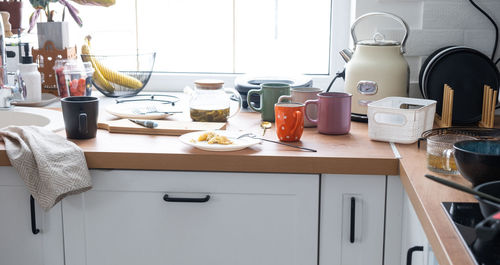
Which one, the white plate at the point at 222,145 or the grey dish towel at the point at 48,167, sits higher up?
the white plate at the point at 222,145

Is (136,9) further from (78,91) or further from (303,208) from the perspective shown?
(303,208)

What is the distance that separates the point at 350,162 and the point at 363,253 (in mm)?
236

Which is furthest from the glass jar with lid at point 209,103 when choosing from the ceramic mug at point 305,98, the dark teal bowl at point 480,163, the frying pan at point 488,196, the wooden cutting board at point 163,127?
the frying pan at point 488,196

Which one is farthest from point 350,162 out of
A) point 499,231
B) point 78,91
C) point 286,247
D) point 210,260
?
point 78,91

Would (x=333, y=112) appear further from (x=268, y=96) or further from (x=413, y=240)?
(x=413, y=240)

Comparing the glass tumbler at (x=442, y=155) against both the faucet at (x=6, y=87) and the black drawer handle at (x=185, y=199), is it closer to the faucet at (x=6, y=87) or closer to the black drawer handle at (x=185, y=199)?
the black drawer handle at (x=185, y=199)

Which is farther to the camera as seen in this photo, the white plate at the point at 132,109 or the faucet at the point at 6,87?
the faucet at the point at 6,87

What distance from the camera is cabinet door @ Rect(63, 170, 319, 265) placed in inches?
61.3

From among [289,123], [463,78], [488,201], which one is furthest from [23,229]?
[463,78]

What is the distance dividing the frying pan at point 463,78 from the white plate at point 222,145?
0.61 metres

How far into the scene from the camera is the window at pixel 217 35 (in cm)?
244

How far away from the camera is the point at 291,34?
252 centimetres

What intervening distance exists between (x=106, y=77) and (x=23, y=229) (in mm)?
760

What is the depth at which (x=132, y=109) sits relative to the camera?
77.4 inches
